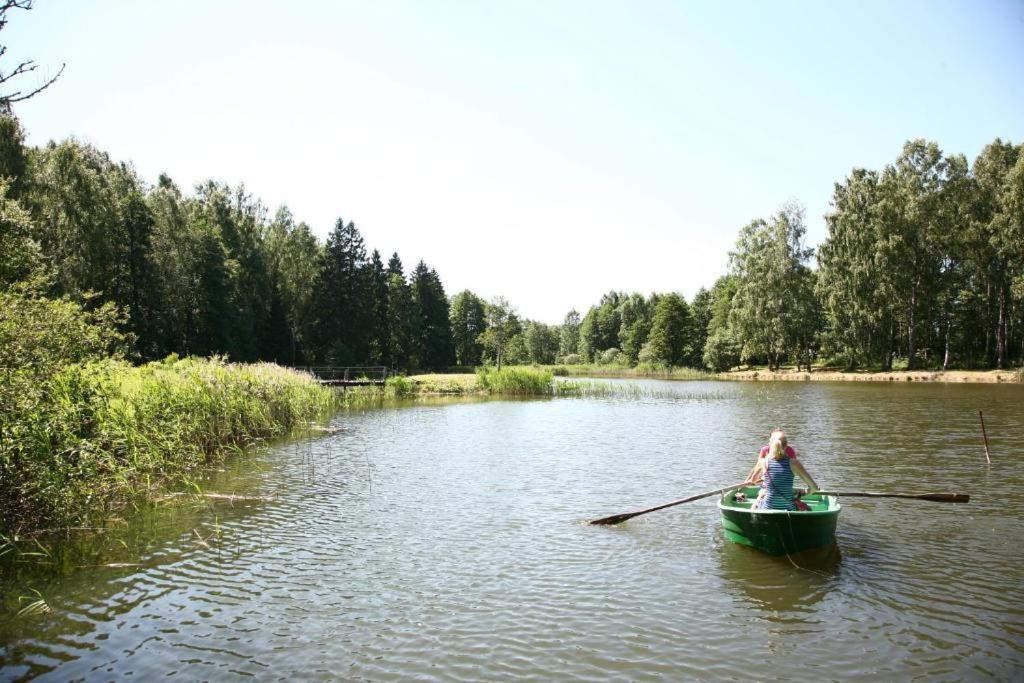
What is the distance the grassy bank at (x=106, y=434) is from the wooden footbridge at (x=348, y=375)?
88.6ft

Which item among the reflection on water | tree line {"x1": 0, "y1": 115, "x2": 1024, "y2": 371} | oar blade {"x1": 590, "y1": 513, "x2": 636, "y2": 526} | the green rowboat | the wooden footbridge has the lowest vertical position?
the reflection on water

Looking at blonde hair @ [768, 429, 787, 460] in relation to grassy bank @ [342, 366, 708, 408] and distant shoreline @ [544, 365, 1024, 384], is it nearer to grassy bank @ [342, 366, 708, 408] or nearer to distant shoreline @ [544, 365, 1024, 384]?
grassy bank @ [342, 366, 708, 408]

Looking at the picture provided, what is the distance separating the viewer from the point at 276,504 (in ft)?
46.6

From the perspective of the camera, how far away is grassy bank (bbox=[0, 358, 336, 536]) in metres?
10.1

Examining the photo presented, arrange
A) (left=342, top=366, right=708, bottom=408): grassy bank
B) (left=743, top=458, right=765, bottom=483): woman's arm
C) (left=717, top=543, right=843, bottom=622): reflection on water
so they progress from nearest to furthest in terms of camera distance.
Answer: (left=717, top=543, right=843, bottom=622): reflection on water → (left=743, top=458, right=765, bottom=483): woman's arm → (left=342, top=366, right=708, bottom=408): grassy bank

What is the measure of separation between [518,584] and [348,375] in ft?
153

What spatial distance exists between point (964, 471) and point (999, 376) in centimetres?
4017

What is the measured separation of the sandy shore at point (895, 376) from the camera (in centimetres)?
4925

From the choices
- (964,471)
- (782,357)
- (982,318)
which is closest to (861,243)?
(982,318)

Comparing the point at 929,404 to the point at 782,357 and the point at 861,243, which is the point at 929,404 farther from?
the point at 782,357

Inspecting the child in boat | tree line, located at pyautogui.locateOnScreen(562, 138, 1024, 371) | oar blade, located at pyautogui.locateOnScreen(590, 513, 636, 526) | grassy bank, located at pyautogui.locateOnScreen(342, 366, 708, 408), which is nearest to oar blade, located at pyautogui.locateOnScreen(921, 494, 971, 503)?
the child in boat

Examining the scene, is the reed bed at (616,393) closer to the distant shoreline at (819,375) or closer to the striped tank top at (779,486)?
the distant shoreline at (819,375)

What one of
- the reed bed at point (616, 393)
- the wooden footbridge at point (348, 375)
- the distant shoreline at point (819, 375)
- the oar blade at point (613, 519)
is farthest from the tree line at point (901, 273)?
the oar blade at point (613, 519)

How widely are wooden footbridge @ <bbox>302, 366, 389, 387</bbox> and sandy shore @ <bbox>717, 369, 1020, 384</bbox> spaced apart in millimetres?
37327
